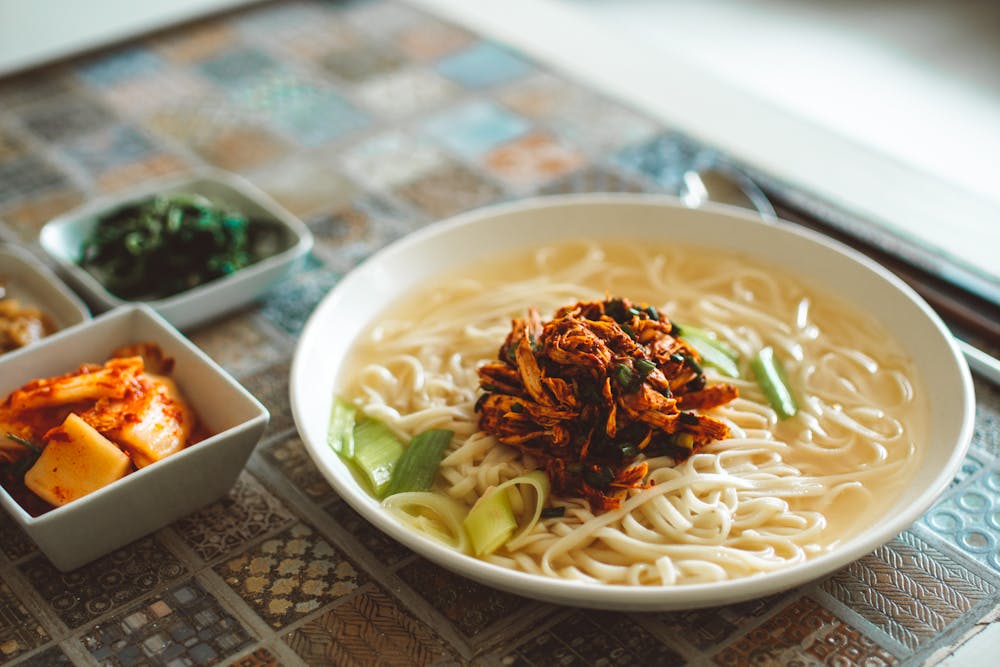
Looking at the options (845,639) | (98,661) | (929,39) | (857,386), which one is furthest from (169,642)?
(929,39)

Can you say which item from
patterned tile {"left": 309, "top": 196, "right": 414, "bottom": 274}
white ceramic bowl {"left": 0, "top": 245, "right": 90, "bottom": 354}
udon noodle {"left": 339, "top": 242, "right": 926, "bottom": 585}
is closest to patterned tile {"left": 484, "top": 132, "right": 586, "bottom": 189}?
patterned tile {"left": 309, "top": 196, "right": 414, "bottom": 274}

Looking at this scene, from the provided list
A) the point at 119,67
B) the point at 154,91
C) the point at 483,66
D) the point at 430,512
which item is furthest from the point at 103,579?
the point at 119,67

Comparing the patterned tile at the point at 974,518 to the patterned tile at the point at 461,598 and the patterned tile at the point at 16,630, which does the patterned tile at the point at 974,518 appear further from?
the patterned tile at the point at 16,630

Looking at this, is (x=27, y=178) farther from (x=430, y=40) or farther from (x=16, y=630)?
(x=16, y=630)

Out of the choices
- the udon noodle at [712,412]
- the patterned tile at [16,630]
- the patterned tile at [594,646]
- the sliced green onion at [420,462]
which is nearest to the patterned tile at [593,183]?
the udon noodle at [712,412]

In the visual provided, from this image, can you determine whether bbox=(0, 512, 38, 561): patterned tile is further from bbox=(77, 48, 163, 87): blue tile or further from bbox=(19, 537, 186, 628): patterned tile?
bbox=(77, 48, 163, 87): blue tile

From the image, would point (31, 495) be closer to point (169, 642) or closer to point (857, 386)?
point (169, 642)
